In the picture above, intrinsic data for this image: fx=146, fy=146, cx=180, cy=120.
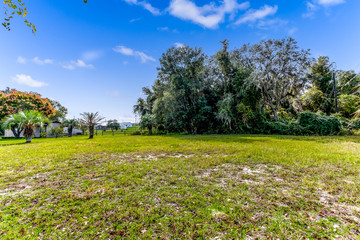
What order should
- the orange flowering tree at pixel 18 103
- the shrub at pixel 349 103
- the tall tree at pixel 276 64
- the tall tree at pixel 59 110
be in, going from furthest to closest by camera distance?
the tall tree at pixel 59 110, the orange flowering tree at pixel 18 103, the shrub at pixel 349 103, the tall tree at pixel 276 64

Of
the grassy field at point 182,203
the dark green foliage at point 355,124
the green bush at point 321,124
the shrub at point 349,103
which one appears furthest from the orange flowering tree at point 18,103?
the shrub at point 349,103

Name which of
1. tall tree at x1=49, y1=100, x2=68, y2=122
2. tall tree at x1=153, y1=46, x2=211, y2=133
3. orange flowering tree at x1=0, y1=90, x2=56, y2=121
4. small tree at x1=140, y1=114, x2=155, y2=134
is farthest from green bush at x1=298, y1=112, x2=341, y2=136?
tall tree at x1=49, y1=100, x2=68, y2=122

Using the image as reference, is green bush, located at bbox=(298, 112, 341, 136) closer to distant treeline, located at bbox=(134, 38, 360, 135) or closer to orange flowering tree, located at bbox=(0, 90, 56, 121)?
distant treeline, located at bbox=(134, 38, 360, 135)

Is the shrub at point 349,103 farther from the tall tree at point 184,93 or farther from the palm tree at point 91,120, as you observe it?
the palm tree at point 91,120

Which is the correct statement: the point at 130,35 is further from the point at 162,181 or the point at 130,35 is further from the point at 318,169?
the point at 318,169

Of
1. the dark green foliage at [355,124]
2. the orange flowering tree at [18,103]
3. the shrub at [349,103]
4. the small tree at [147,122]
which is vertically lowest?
the dark green foliage at [355,124]

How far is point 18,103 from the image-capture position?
835 inches

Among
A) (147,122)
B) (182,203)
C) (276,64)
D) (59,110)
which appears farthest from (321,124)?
(59,110)

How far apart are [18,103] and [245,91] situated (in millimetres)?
31378

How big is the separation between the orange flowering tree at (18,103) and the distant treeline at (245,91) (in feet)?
56.2

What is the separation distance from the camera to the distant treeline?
17.2 metres

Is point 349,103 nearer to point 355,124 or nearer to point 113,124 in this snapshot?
point 355,124

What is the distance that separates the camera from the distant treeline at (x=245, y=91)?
17.2m

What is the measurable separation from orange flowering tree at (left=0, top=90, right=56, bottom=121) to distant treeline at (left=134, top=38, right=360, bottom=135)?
17.1m
